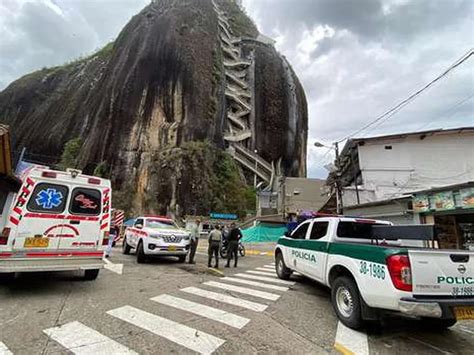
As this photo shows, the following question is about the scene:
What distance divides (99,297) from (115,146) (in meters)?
33.7

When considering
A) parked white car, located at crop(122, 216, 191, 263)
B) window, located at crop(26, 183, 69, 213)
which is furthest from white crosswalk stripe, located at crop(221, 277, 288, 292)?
window, located at crop(26, 183, 69, 213)

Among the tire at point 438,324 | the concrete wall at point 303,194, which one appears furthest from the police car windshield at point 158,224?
the concrete wall at point 303,194

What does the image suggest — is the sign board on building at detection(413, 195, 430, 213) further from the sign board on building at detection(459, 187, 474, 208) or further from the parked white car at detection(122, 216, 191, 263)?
the parked white car at detection(122, 216, 191, 263)

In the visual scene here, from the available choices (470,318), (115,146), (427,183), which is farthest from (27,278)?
(115,146)

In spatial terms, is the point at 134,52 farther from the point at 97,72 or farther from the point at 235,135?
the point at 235,135

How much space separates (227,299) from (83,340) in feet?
9.32

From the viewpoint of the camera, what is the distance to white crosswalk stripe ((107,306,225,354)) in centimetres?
343

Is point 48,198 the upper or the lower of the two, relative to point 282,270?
upper

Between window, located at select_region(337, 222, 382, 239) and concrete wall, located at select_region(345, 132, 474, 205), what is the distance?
17.8m

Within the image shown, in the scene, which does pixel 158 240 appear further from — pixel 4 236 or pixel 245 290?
pixel 4 236

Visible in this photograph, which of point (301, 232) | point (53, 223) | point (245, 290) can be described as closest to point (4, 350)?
point (53, 223)

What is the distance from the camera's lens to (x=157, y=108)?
3759cm

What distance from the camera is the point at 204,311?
188 inches

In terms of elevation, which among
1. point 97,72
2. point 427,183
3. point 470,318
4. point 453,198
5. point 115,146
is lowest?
point 470,318
